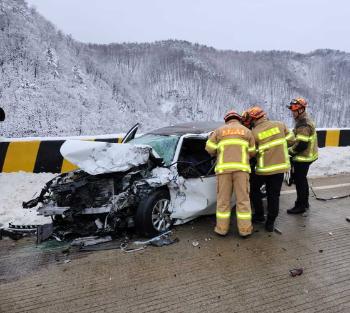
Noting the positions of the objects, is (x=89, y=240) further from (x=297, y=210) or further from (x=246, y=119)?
(x=297, y=210)

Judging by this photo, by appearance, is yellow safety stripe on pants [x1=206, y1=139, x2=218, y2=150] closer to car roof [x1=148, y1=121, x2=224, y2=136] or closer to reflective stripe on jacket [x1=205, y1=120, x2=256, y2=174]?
reflective stripe on jacket [x1=205, y1=120, x2=256, y2=174]

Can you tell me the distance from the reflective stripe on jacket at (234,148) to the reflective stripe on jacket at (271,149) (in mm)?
206

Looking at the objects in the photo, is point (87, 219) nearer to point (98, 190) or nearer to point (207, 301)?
point (98, 190)

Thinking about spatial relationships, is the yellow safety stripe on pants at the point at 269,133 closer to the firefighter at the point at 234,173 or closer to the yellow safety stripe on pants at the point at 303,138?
the firefighter at the point at 234,173

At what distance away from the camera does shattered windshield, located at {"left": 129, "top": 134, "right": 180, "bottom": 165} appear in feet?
19.1

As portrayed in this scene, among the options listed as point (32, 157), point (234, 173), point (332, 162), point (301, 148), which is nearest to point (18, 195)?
point (32, 157)

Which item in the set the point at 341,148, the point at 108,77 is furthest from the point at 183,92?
the point at 341,148

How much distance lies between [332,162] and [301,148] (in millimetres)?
4809

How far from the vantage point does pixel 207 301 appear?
362 centimetres

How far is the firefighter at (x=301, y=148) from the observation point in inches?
244

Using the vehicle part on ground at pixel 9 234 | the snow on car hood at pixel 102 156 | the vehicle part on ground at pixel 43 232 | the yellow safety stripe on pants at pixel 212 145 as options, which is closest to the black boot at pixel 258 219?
the yellow safety stripe on pants at pixel 212 145

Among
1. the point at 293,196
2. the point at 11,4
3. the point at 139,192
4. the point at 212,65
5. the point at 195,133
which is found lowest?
the point at 293,196

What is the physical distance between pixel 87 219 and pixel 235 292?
237cm

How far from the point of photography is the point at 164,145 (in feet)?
19.8
